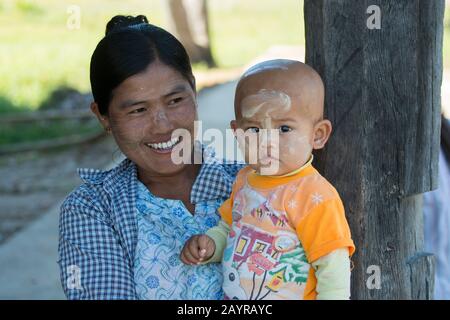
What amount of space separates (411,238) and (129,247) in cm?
78

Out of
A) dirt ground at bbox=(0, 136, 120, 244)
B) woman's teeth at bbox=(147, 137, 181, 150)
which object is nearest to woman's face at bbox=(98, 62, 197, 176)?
woman's teeth at bbox=(147, 137, 181, 150)

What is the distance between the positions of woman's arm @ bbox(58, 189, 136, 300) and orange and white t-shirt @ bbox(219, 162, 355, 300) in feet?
1.06

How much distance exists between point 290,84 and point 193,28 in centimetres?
1148

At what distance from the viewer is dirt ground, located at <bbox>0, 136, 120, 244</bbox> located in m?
6.35

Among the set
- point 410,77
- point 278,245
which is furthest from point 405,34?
point 278,245

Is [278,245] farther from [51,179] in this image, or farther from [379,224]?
[51,179]

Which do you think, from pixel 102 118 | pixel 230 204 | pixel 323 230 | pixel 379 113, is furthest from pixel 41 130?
pixel 323 230

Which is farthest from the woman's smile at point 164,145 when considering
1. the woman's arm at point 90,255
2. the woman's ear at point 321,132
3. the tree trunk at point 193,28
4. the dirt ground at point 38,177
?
the tree trunk at point 193,28

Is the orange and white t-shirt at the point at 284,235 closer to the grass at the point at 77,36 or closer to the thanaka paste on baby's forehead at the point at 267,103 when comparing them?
the thanaka paste on baby's forehead at the point at 267,103

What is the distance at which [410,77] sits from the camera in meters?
2.08

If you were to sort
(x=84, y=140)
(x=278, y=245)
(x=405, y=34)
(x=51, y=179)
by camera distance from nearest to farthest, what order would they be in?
(x=278, y=245) < (x=405, y=34) < (x=51, y=179) < (x=84, y=140)

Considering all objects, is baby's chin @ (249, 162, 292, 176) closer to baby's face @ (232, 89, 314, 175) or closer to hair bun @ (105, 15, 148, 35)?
baby's face @ (232, 89, 314, 175)

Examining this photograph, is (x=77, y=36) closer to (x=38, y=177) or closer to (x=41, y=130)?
(x=41, y=130)

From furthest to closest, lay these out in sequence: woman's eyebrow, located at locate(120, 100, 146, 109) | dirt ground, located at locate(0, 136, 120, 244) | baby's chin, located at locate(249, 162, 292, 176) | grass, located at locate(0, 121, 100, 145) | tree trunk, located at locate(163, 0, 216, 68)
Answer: tree trunk, located at locate(163, 0, 216, 68) < grass, located at locate(0, 121, 100, 145) < dirt ground, located at locate(0, 136, 120, 244) < woman's eyebrow, located at locate(120, 100, 146, 109) < baby's chin, located at locate(249, 162, 292, 176)
